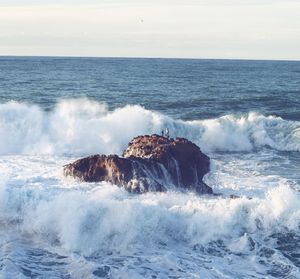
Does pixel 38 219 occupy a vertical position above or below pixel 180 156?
below

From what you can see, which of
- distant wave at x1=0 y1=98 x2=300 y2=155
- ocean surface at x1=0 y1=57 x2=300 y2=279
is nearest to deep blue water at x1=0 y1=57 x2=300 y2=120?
distant wave at x1=0 y1=98 x2=300 y2=155

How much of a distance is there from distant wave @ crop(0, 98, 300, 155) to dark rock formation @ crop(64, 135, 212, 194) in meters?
7.19

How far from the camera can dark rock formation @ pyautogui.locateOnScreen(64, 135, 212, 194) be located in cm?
1848

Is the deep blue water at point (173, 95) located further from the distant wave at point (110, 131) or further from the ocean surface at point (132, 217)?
the ocean surface at point (132, 217)

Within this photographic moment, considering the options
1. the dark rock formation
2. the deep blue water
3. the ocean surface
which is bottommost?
the ocean surface

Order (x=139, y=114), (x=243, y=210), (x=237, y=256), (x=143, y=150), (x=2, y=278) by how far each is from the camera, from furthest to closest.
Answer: (x=139, y=114)
(x=143, y=150)
(x=243, y=210)
(x=237, y=256)
(x=2, y=278)

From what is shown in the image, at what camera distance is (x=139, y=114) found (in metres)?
32.1

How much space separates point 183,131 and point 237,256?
58.8 feet

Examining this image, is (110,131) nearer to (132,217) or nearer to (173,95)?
(132,217)

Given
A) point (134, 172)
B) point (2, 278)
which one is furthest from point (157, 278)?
point (134, 172)

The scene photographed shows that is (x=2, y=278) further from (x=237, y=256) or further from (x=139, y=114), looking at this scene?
(x=139, y=114)

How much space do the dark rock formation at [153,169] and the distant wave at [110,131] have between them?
23.6 ft

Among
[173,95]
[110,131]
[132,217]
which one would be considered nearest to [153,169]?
[132,217]

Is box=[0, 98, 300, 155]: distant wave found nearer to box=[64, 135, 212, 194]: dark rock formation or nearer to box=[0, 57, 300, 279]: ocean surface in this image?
box=[0, 57, 300, 279]: ocean surface
